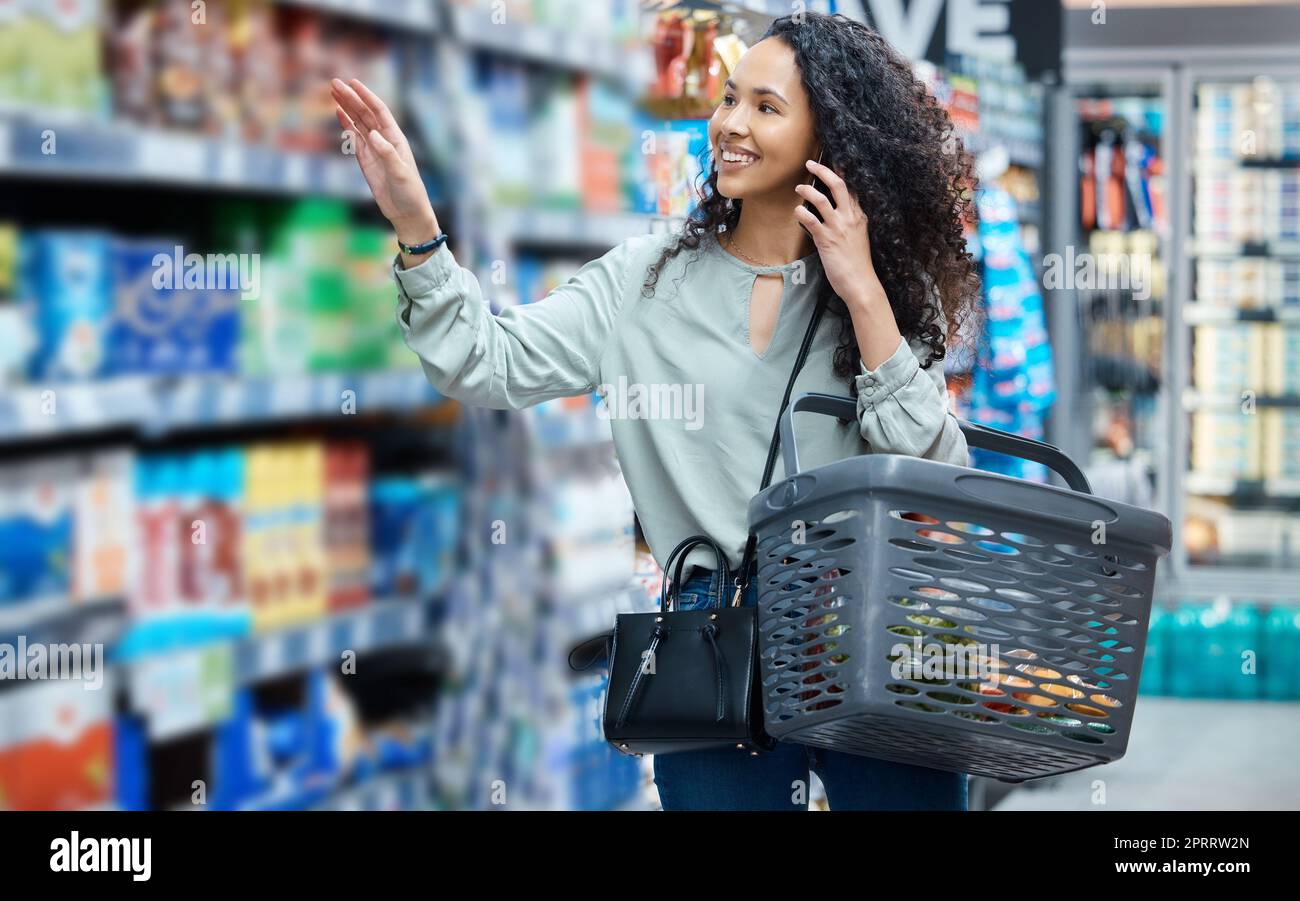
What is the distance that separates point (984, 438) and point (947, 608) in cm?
36

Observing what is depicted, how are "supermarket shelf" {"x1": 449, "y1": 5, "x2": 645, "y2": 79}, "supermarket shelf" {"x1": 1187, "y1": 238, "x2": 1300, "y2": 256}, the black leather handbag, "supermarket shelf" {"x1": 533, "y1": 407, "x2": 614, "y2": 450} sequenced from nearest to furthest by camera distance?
the black leather handbag → "supermarket shelf" {"x1": 449, "y1": 5, "x2": 645, "y2": 79} → "supermarket shelf" {"x1": 533, "y1": 407, "x2": 614, "y2": 450} → "supermarket shelf" {"x1": 1187, "y1": 238, "x2": 1300, "y2": 256}

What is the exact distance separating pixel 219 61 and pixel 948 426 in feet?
4.70

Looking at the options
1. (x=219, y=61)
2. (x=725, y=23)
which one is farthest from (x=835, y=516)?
(x=725, y=23)

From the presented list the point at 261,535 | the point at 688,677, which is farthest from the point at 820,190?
the point at 261,535

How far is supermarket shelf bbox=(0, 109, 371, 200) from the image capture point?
81.1 inches

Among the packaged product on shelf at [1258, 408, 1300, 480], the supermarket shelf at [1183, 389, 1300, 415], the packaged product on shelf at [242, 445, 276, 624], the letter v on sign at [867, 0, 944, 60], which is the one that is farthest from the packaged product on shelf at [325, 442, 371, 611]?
the packaged product on shelf at [1258, 408, 1300, 480]

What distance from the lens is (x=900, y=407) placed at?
1586 mm

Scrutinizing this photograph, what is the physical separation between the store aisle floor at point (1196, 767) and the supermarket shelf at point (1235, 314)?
1.69m

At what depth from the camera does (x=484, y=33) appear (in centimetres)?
279

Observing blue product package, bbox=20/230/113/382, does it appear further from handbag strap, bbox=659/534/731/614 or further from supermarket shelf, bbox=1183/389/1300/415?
supermarket shelf, bbox=1183/389/1300/415

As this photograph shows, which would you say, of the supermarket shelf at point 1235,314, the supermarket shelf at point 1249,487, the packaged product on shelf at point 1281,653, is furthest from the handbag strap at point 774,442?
the supermarket shelf at point 1249,487

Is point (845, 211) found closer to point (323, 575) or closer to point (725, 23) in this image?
point (323, 575)

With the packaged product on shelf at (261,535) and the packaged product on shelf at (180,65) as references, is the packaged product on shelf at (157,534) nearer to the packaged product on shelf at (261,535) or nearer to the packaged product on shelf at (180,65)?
the packaged product on shelf at (261,535)

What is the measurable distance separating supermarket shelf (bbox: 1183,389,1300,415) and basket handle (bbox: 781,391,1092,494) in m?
5.09
